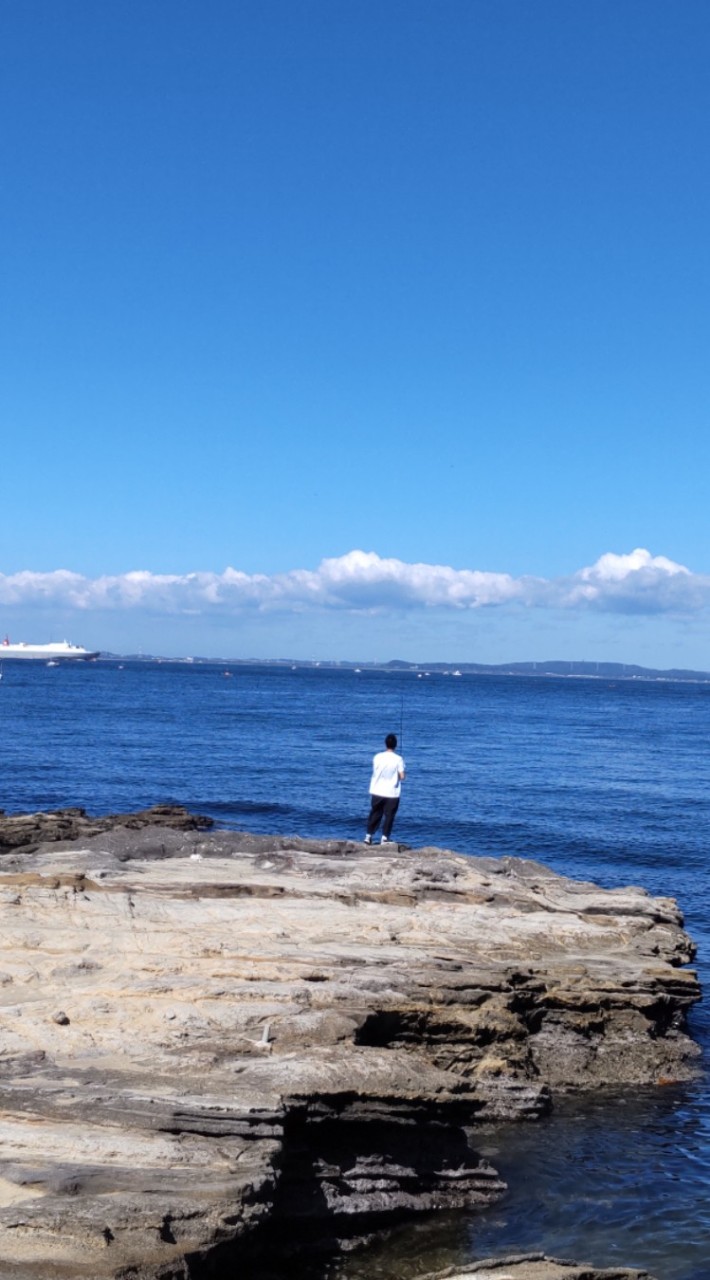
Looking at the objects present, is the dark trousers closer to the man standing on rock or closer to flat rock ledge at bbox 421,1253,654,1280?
the man standing on rock

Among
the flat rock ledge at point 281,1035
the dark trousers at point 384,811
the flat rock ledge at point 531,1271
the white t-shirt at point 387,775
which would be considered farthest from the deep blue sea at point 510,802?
the white t-shirt at point 387,775

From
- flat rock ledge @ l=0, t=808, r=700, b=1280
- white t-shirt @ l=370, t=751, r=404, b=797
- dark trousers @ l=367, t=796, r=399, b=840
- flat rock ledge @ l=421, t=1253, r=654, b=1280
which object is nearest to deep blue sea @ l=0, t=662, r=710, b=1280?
flat rock ledge @ l=0, t=808, r=700, b=1280

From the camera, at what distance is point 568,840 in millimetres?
35281

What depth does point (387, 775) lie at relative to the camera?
2303 cm

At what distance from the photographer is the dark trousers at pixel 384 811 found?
2359 centimetres

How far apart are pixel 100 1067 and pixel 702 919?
18.2 metres

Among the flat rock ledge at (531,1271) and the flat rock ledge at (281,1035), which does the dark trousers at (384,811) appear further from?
the flat rock ledge at (531,1271)

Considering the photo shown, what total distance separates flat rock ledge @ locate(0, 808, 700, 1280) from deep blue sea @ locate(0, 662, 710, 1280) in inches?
32.1

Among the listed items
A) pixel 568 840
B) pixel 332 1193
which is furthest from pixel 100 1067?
pixel 568 840

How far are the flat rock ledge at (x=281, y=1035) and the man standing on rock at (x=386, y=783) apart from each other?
1.83 meters

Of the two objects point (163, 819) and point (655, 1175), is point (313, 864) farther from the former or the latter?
point (163, 819)

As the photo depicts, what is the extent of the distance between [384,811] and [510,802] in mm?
19616

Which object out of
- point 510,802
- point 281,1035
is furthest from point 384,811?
point 510,802

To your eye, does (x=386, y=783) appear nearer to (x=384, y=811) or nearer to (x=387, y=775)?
(x=387, y=775)
